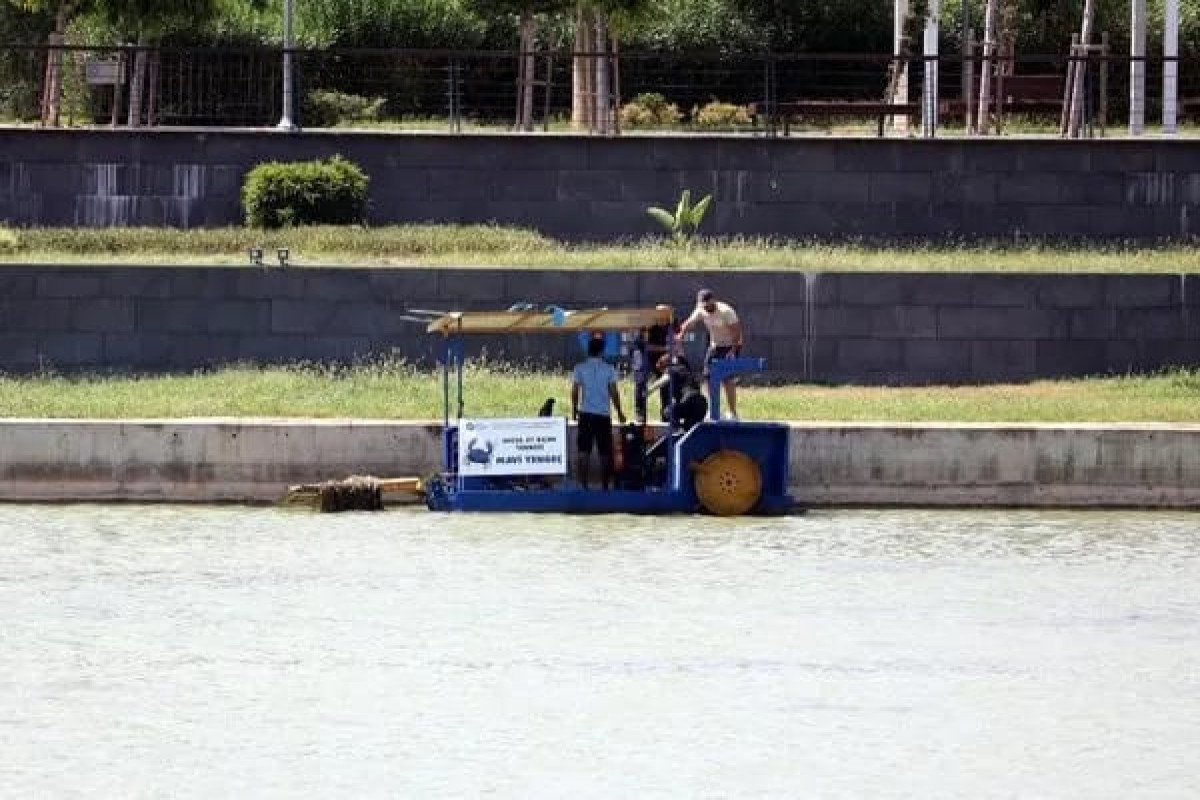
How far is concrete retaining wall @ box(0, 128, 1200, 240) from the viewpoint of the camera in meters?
34.3

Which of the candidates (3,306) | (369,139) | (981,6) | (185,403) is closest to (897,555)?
(185,403)

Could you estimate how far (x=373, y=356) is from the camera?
29328mm

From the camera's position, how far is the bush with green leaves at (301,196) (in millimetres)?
33531

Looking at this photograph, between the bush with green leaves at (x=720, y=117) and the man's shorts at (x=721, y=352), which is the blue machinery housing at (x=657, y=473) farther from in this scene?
the bush with green leaves at (x=720, y=117)

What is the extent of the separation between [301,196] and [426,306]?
4.84 m

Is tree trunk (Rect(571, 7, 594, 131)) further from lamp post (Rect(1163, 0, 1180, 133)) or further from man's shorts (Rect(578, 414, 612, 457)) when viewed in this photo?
man's shorts (Rect(578, 414, 612, 457))

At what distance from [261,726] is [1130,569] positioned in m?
8.68

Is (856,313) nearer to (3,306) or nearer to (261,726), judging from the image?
(3,306)

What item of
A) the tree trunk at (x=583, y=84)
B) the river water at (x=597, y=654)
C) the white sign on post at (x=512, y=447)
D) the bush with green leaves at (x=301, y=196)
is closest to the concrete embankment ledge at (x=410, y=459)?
the river water at (x=597, y=654)

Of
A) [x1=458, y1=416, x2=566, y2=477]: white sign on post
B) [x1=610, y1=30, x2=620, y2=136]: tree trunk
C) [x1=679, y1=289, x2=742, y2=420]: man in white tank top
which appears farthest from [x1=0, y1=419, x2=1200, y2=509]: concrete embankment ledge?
[x1=610, y1=30, x2=620, y2=136]: tree trunk

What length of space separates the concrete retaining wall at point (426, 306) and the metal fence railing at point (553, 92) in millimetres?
5901

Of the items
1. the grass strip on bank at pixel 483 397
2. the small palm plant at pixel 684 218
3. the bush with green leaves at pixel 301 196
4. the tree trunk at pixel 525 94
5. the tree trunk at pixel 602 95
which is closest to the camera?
the grass strip on bank at pixel 483 397

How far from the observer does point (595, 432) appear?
81.8 ft

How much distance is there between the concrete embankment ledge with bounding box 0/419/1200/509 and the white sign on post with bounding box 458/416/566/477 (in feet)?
3.17
